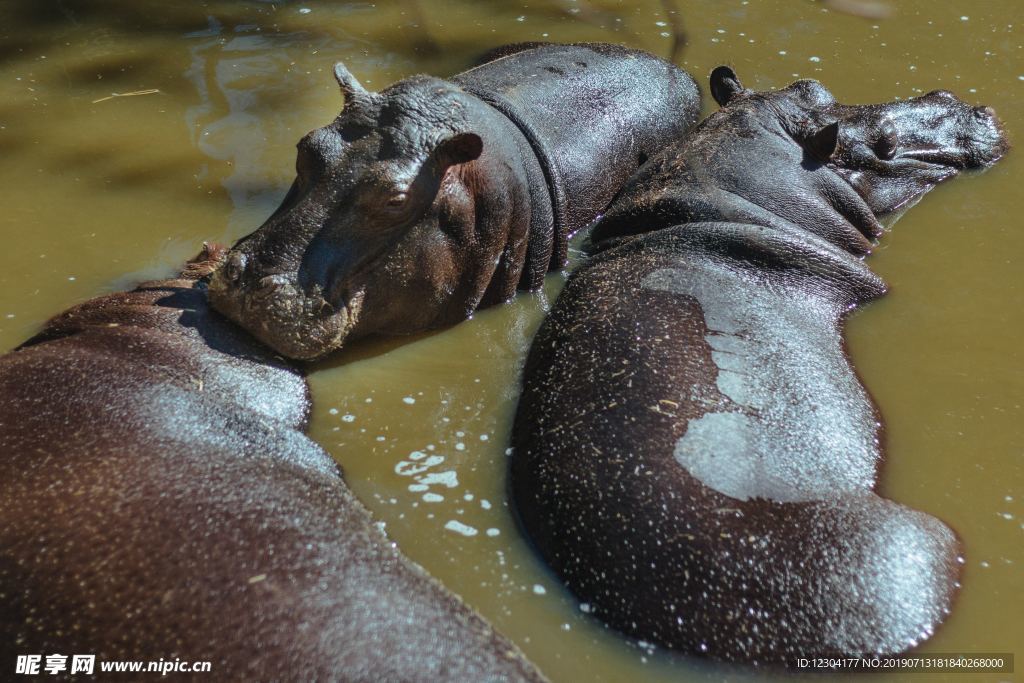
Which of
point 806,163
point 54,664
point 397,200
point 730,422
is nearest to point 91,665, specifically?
point 54,664

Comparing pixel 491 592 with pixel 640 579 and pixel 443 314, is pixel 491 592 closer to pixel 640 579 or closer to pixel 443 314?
pixel 640 579

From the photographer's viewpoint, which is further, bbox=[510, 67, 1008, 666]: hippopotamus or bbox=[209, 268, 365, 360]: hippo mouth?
bbox=[209, 268, 365, 360]: hippo mouth

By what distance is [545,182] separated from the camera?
5887 millimetres

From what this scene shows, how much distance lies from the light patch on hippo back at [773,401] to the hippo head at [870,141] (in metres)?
1.17

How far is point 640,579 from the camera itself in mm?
3766

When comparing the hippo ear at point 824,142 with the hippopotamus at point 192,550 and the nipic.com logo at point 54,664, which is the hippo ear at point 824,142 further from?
the nipic.com logo at point 54,664

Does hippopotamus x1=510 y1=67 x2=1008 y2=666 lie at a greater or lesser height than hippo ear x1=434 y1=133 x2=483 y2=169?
lesser

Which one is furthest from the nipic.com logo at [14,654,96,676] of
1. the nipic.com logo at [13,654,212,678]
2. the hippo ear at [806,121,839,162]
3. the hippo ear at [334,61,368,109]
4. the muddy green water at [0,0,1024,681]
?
the hippo ear at [806,121,839,162]

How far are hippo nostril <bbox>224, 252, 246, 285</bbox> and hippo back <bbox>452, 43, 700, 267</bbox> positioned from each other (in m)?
1.84

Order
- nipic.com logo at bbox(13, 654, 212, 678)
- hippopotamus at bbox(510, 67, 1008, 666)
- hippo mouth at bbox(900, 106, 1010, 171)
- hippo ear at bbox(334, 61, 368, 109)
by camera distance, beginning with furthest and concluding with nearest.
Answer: hippo mouth at bbox(900, 106, 1010, 171) → hippo ear at bbox(334, 61, 368, 109) → hippopotamus at bbox(510, 67, 1008, 666) → nipic.com logo at bbox(13, 654, 212, 678)

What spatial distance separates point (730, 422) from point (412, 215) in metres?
1.81

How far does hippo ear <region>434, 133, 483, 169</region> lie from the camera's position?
493 cm

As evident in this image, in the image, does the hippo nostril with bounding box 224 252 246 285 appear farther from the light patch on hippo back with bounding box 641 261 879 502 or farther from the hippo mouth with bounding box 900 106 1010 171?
the hippo mouth with bounding box 900 106 1010 171

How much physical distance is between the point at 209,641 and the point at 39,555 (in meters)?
0.65
